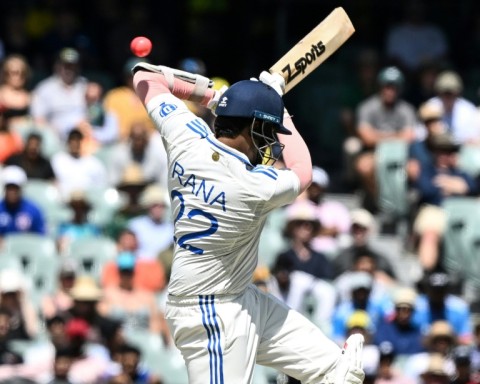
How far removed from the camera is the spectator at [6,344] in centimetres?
1138

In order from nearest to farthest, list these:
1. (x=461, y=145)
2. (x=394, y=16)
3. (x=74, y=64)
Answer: (x=461, y=145) < (x=74, y=64) < (x=394, y=16)

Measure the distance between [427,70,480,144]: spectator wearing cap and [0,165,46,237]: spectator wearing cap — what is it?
401 cm

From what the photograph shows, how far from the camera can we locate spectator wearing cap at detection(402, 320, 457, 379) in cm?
1117

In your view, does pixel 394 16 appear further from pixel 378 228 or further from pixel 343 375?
pixel 343 375

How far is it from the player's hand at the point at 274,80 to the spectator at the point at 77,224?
5450 mm

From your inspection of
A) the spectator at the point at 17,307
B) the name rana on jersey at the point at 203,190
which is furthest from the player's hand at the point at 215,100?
the spectator at the point at 17,307

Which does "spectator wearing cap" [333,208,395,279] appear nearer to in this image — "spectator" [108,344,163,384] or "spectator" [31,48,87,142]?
"spectator" [108,344,163,384]

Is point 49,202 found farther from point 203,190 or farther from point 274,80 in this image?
point 203,190

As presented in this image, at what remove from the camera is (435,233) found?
12.7 m

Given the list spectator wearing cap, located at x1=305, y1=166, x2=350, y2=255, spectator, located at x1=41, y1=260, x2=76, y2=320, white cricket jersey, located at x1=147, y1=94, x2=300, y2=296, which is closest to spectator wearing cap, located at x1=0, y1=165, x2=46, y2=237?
spectator, located at x1=41, y1=260, x2=76, y2=320

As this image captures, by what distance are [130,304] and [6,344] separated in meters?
1.16

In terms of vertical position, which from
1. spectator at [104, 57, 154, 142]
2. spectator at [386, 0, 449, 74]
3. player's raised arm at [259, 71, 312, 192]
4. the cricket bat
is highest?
spectator at [386, 0, 449, 74]

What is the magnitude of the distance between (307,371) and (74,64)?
7.73 meters

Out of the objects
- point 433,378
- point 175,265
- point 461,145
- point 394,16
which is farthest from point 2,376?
point 394,16
